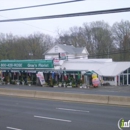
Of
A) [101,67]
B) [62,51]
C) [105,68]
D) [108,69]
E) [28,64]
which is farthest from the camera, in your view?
[62,51]

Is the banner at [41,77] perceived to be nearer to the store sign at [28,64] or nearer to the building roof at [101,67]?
the store sign at [28,64]

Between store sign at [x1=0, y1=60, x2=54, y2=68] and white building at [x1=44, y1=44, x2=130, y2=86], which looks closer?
white building at [x1=44, y1=44, x2=130, y2=86]

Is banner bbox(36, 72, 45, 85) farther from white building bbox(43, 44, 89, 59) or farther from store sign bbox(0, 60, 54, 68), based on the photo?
white building bbox(43, 44, 89, 59)

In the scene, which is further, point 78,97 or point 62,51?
point 62,51

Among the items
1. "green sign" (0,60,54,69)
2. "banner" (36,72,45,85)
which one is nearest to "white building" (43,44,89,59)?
"green sign" (0,60,54,69)

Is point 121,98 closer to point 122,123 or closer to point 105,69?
point 122,123

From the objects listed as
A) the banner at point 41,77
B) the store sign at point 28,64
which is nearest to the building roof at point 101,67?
the store sign at point 28,64

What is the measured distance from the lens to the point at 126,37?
68.0 meters

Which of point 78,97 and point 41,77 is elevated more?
point 41,77

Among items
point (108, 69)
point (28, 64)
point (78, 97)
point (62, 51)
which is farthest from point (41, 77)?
point (78, 97)

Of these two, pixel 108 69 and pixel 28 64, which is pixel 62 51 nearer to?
pixel 28 64

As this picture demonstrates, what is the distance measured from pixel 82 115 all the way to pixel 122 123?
291 centimetres

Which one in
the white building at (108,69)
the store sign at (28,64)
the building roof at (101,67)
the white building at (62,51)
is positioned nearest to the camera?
the white building at (108,69)

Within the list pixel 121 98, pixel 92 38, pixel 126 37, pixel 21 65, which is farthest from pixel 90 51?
pixel 121 98
